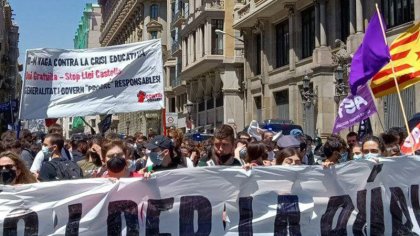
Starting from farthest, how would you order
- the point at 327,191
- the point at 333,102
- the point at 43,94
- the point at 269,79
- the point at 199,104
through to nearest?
the point at 199,104, the point at 269,79, the point at 333,102, the point at 43,94, the point at 327,191

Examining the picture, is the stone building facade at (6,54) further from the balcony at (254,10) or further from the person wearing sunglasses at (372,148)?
the person wearing sunglasses at (372,148)

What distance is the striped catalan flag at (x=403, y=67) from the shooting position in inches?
351

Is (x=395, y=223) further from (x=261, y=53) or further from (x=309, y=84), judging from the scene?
(x=261, y=53)

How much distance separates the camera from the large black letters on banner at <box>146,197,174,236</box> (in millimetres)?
5805

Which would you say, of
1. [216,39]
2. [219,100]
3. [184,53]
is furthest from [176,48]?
[216,39]

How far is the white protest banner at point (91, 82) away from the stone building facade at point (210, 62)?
24.5 metres

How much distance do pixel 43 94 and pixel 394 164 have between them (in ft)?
18.2

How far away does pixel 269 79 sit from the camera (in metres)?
33.2

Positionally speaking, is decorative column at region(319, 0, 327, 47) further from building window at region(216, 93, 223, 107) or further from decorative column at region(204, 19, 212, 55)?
building window at region(216, 93, 223, 107)

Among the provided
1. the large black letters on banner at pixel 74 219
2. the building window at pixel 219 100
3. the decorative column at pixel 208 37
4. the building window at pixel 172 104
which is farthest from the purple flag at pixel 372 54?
the building window at pixel 172 104

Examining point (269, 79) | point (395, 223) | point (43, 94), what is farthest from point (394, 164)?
point (269, 79)

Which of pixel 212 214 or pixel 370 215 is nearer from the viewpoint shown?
pixel 212 214

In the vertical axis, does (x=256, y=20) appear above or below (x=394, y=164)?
above

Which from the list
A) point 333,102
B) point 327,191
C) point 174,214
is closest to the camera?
point 174,214
